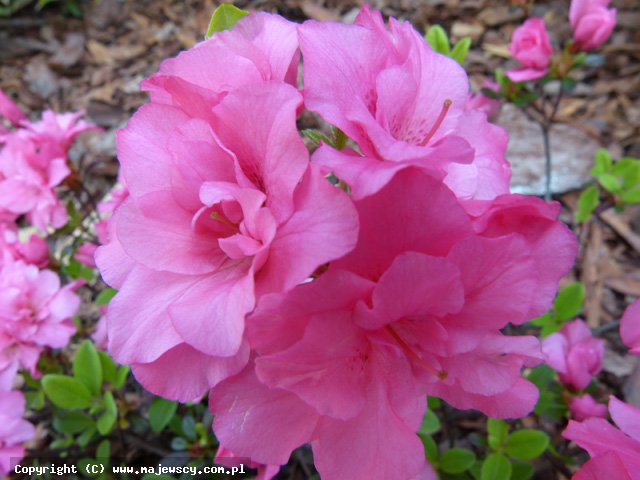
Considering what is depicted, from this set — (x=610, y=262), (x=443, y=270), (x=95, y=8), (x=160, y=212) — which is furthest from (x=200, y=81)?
(x=95, y=8)

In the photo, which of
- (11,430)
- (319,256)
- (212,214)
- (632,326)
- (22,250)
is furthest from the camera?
(22,250)

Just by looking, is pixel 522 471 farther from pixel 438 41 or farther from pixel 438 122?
pixel 438 41

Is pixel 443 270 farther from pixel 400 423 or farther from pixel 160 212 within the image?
pixel 160 212

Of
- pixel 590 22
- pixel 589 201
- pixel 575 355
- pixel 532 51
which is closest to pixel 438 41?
pixel 532 51

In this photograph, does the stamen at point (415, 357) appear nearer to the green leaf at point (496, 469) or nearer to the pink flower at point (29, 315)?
the green leaf at point (496, 469)

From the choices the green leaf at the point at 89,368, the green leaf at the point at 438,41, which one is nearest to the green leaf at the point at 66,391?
the green leaf at the point at 89,368

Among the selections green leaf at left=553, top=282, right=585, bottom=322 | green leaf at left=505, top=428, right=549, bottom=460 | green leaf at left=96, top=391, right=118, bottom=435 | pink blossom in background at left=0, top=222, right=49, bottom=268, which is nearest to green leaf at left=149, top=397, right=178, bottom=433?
green leaf at left=96, top=391, right=118, bottom=435
